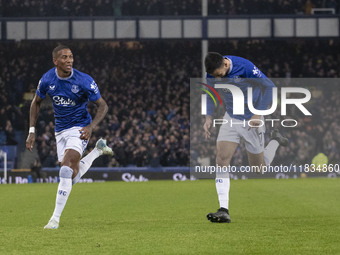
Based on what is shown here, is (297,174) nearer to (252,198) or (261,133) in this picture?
(252,198)

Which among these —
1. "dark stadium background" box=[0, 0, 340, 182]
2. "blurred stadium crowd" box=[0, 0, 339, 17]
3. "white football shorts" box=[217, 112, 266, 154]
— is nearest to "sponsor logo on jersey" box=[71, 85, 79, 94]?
"white football shorts" box=[217, 112, 266, 154]

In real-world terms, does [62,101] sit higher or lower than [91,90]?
lower

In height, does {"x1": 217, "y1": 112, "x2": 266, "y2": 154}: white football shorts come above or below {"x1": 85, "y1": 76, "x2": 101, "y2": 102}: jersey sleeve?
below

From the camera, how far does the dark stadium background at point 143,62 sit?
33.3 meters

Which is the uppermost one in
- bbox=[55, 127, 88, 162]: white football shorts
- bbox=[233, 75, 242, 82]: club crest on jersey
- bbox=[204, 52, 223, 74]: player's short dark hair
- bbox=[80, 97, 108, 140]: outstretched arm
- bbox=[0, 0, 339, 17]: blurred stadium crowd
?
bbox=[0, 0, 339, 17]: blurred stadium crowd

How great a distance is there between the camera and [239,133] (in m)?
11.5

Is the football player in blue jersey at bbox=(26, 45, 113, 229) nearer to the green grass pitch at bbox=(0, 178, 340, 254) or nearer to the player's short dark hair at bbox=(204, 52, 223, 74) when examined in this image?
the green grass pitch at bbox=(0, 178, 340, 254)

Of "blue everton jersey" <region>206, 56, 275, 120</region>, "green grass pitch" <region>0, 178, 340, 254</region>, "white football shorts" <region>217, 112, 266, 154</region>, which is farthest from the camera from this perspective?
"white football shorts" <region>217, 112, 266, 154</region>

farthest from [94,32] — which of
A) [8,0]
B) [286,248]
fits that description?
[286,248]

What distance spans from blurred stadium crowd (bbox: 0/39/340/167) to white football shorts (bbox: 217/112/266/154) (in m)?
16.3

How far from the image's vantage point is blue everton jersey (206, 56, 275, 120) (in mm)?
10992

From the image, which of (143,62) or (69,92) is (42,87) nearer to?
(69,92)

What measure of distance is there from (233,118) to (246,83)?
0.56 m

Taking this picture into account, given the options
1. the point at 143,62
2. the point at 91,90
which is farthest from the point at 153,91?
the point at 91,90
